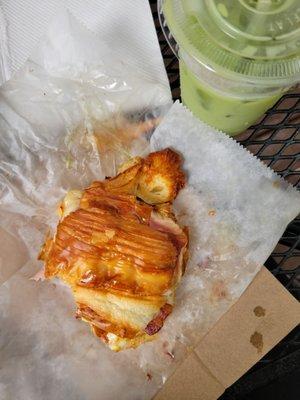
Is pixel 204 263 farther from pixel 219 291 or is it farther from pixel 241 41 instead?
pixel 241 41

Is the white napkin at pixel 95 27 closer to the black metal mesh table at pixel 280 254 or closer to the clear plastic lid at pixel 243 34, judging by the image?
the black metal mesh table at pixel 280 254

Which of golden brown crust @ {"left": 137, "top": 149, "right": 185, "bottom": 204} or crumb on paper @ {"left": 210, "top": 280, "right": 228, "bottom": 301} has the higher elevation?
golden brown crust @ {"left": 137, "top": 149, "right": 185, "bottom": 204}

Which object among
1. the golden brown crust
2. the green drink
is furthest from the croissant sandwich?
the green drink

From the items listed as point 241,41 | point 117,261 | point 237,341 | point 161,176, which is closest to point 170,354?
point 237,341

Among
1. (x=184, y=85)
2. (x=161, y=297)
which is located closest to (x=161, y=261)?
(x=161, y=297)

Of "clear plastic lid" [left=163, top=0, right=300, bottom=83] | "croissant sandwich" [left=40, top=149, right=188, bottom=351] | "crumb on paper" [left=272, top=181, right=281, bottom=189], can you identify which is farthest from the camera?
"crumb on paper" [left=272, top=181, right=281, bottom=189]

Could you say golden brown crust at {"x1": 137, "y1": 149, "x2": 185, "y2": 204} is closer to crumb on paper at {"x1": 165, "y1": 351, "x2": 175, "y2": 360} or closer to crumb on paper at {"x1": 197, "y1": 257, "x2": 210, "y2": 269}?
crumb on paper at {"x1": 197, "y1": 257, "x2": 210, "y2": 269}

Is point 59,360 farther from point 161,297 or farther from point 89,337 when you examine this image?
point 161,297
